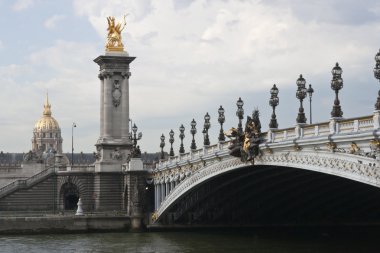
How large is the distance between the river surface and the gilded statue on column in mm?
26480

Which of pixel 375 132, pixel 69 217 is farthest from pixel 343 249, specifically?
pixel 69 217

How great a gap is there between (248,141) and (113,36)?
47357 millimetres

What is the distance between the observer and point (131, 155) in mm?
87875

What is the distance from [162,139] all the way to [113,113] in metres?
8.59

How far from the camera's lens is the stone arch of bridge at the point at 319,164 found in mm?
35312

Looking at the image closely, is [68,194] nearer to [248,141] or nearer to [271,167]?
[271,167]

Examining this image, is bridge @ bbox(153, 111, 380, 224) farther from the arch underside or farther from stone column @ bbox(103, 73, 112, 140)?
stone column @ bbox(103, 73, 112, 140)

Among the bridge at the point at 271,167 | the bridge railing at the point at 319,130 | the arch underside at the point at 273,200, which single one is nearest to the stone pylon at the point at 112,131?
the bridge at the point at 271,167

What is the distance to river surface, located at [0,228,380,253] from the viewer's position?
56.9 metres

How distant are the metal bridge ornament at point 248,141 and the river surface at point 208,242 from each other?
6536mm

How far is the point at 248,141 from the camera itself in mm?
50906

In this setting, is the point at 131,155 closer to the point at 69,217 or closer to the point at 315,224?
the point at 69,217

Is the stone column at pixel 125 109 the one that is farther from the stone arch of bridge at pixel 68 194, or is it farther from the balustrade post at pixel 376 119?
the balustrade post at pixel 376 119

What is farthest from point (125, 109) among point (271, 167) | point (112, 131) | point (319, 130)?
point (319, 130)
